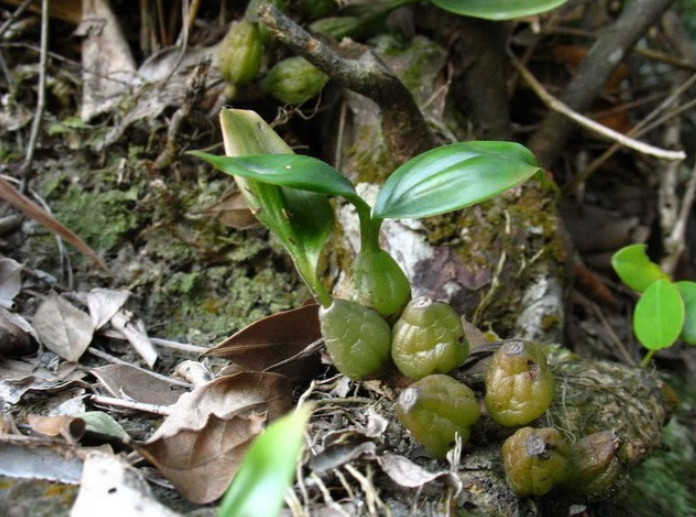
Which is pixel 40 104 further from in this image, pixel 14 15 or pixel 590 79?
pixel 590 79

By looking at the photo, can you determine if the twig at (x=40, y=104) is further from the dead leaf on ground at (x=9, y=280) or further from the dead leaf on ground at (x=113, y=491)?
the dead leaf on ground at (x=113, y=491)

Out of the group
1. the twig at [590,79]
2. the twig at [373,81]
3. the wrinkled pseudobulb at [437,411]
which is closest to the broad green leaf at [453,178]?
the wrinkled pseudobulb at [437,411]

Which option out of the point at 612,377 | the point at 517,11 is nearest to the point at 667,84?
the point at 517,11

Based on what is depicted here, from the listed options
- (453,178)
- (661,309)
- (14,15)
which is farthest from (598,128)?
(14,15)

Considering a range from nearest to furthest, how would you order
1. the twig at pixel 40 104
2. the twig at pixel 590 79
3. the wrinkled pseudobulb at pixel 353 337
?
1. the wrinkled pseudobulb at pixel 353 337
2. the twig at pixel 40 104
3. the twig at pixel 590 79

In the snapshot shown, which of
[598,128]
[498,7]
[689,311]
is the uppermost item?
[498,7]

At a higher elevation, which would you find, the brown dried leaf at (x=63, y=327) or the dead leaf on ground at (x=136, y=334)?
the brown dried leaf at (x=63, y=327)

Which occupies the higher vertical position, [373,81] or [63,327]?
[373,81]
